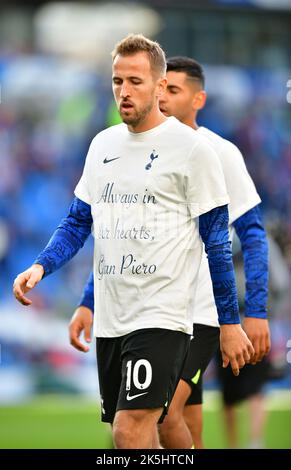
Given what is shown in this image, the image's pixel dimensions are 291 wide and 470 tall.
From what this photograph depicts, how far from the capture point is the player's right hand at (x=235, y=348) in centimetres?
504

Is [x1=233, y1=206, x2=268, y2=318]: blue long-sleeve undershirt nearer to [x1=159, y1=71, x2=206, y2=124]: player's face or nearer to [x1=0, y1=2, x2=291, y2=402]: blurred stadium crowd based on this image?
[x1=159, y1=71, x2=206, y2=124]: player's face

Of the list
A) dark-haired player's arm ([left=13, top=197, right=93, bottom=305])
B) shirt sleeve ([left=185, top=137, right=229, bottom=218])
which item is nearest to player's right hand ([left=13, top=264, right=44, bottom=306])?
dark-haired player's arm ([left=13, top=197, right=93, bottom=305])

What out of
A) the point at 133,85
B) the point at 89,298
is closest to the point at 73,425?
the point at 89,298

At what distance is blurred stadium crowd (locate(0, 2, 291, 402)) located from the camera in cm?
1652

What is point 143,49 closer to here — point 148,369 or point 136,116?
point 136,116

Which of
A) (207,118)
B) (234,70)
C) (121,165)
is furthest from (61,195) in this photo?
(121,165)

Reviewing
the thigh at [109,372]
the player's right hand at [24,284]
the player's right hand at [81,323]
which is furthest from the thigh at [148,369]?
the player's right hand at [81,323]

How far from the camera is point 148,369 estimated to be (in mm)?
4977

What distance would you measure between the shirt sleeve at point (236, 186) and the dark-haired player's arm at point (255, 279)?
0.04 meters

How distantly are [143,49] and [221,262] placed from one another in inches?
43.2

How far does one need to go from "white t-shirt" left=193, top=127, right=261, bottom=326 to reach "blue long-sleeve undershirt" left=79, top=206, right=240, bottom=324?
1.01 m

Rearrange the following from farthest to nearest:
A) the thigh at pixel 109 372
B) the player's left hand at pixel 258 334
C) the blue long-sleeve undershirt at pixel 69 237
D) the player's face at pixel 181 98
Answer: the player's face at pixel 181 98 < the player's left hand at pixel 258 334 < the blue long-sleeve undershirt at pixel 69 237 < the thigh at pixel 109 372

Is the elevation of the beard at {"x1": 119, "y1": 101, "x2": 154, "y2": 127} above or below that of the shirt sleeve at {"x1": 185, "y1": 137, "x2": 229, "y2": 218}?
above

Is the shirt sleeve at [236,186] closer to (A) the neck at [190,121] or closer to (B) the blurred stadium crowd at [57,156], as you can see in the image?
(A) the neck at [190,121]
